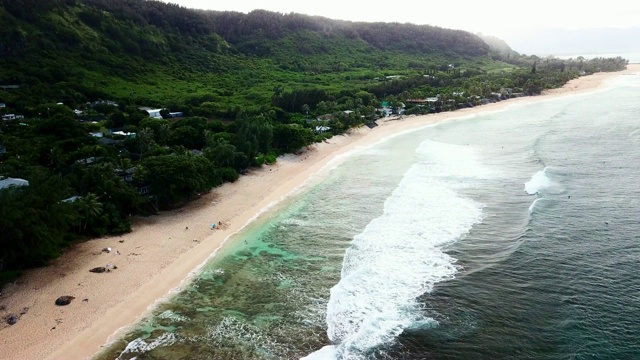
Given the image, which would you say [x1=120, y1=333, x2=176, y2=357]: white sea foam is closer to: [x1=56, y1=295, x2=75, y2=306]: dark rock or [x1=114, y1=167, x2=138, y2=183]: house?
[x1=56, y1=295, x2=75, y2=306]: dark rock

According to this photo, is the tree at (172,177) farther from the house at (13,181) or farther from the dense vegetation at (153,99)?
the house at (13,181)

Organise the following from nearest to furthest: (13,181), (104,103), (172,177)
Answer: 1. (13,181)
2. (172,177)
3. (104,103)

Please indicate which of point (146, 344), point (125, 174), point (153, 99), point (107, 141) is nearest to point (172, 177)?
point (125, 174)

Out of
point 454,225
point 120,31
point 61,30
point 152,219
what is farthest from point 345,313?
point 120,31

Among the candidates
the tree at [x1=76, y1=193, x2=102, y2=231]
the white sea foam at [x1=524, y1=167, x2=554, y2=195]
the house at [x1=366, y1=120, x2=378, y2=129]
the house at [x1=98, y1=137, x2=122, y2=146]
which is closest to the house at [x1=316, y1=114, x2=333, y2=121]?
the house at [x1=366, y1=120, x2=378, y2=129]

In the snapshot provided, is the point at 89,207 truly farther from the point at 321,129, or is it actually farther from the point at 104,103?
the point at 104,103

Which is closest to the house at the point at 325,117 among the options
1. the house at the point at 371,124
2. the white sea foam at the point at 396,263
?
the house at the point at 371,124
